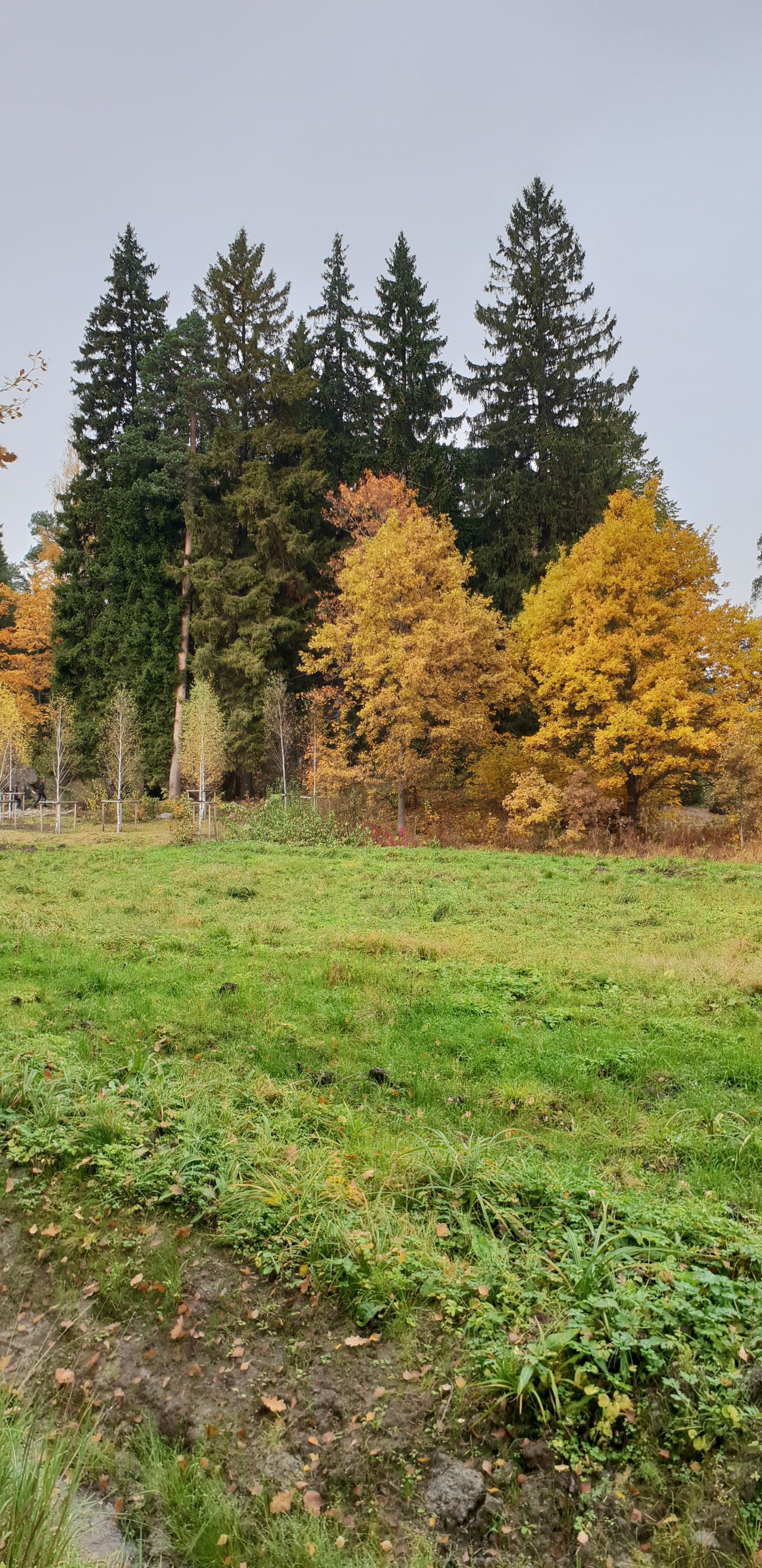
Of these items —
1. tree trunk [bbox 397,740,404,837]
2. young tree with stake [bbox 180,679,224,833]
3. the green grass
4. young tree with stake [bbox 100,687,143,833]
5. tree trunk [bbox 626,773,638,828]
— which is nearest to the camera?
the green grass

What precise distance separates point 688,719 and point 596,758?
8.30 ft

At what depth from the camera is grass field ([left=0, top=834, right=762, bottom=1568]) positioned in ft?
9.32

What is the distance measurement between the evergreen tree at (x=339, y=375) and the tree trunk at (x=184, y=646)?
6.45m

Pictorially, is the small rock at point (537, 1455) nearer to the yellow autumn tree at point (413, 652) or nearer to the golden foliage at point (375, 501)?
the yellow autumn tree at point (413, 652)

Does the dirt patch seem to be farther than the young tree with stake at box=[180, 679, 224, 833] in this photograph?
No

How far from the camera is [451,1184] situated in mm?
4215

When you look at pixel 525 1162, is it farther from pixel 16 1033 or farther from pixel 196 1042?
pixel 16 1033

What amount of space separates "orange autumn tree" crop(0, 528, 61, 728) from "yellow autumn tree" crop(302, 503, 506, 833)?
22817mm

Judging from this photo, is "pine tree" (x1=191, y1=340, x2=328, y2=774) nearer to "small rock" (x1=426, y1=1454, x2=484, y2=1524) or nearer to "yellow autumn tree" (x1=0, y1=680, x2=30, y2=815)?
"yellow autumn tree" (x1=0, y1=680, x2=30, y2=815)

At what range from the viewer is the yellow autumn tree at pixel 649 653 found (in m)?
20.1

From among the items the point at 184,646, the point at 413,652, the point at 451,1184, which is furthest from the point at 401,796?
the point at 451,1184

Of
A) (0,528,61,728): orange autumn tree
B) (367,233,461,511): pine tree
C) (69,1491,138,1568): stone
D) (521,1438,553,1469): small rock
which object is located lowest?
(69,1491,138,1568): stone

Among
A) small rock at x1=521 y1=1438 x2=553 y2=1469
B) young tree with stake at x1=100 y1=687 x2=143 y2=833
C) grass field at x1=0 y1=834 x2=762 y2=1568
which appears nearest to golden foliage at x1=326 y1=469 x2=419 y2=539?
young tree with stake at x1=100 y1=687 x2=143 y2=833

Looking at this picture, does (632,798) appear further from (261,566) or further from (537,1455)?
(537,1455)
